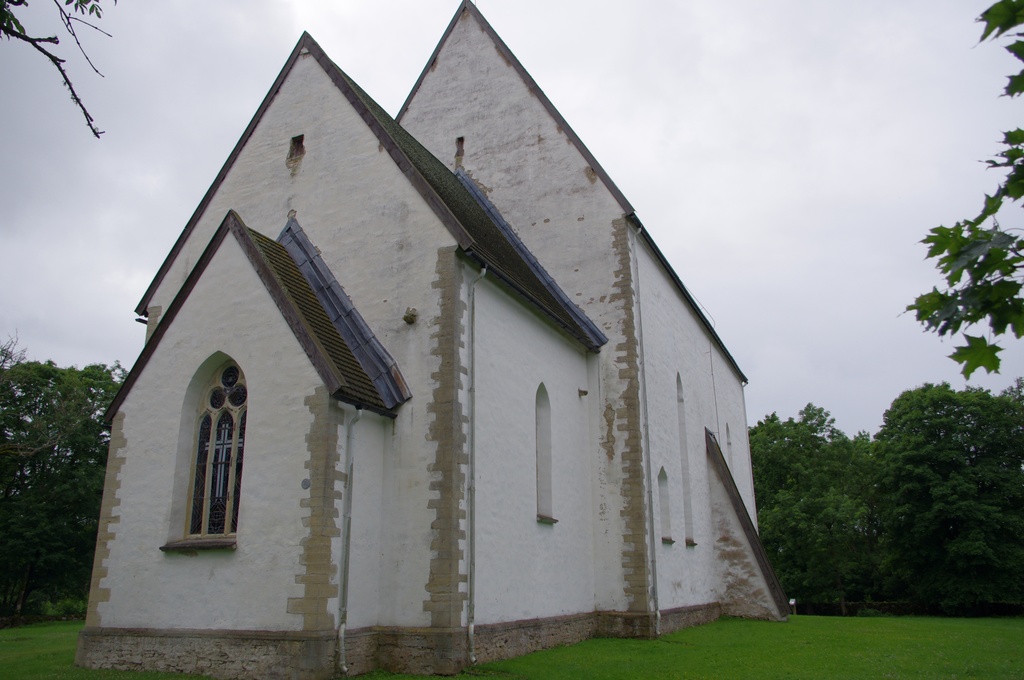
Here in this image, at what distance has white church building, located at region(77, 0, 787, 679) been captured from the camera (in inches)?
465

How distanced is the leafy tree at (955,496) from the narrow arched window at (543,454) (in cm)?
3082

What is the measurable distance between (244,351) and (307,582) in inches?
154

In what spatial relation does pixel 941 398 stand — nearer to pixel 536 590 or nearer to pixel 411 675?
pixel 536 590

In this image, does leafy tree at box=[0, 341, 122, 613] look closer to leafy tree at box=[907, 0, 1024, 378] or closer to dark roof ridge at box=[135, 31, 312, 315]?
dark roof ridge at box=[135, 31, 312, 315]

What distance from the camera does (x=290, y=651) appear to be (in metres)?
10.9

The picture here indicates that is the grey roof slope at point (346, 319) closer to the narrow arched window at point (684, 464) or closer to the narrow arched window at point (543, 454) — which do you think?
the narrow arched window at point (543, 454)

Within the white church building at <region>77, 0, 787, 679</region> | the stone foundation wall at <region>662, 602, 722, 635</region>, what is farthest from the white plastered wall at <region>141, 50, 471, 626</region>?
the stone foundation wall at <region>662, 602, 722, 635</region>

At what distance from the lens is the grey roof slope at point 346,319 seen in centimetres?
1357

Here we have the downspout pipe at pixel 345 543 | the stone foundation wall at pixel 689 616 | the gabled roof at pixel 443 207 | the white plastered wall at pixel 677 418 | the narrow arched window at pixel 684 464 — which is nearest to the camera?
the downspout pipe at pixel 345 543

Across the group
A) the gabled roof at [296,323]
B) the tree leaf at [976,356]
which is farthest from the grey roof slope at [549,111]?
the tree leaf at [976,356]

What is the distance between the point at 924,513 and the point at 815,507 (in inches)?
226

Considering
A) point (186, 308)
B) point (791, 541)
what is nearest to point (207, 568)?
point (186, 308)

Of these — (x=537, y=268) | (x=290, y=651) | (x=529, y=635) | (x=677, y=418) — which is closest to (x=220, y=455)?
(x=290, y=651)

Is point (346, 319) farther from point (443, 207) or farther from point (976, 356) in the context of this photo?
point (976, 356)
